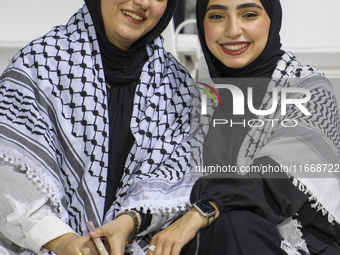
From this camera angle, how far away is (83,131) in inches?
55.0

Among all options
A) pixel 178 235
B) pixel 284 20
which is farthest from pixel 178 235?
pixel 284 20

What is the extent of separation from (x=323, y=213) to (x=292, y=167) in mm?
148

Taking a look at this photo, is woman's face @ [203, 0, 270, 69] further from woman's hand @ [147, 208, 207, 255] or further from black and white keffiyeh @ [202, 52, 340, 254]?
woman's hand @ [147, 208, 207, 255]

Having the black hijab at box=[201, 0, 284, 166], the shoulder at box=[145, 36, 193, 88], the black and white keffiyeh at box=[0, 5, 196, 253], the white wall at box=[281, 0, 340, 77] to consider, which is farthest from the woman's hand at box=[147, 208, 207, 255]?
the white wall at box=[281, 0, 340, 77]

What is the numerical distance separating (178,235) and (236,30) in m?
0.68

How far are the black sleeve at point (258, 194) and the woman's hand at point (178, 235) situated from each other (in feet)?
0.17

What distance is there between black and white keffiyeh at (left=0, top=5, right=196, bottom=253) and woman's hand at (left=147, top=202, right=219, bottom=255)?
0.42 feet

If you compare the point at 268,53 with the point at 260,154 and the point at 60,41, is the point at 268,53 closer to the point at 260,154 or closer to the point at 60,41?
the point at 260,154

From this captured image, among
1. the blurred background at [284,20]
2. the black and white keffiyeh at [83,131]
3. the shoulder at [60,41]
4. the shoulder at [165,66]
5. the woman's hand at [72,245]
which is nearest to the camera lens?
the woman's hand at [72,245]

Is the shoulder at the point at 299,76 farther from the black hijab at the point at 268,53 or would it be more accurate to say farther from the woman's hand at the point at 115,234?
the woman's hand at the point at 115,234

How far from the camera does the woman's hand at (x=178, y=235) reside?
3.71 ft

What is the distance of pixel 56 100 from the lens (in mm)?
1374

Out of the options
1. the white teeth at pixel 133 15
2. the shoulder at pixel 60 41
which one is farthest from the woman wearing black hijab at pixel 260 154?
the shoulder at pixel 60 41

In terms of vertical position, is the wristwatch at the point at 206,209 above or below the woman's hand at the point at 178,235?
above
